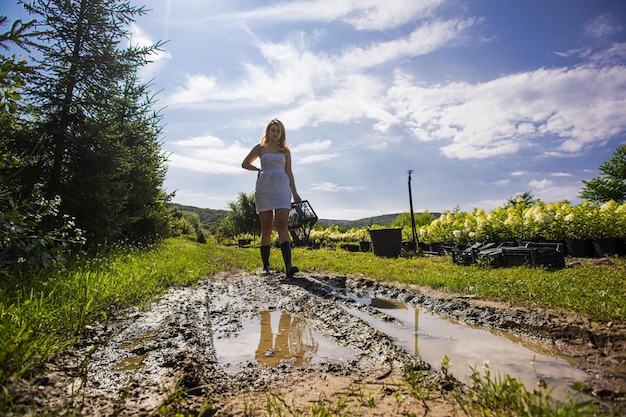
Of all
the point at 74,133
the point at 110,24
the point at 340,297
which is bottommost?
the point at 340,297

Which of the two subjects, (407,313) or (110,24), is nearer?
(407,313)

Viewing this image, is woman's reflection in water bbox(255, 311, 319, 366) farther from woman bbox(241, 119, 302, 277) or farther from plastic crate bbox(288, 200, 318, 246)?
plastic crate bbox(288, 200, 318, 246)

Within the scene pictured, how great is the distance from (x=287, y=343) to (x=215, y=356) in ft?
1.54

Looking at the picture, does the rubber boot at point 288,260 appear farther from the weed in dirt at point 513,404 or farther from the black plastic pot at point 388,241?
the black plastic pot at point 388,241

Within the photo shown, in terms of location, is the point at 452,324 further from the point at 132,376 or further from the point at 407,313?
the point at 132,376

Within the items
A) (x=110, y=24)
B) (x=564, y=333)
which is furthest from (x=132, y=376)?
(x=110, y=24)

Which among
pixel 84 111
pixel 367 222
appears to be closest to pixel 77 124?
pixel 84 111

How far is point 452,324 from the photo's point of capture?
2443 millimetres

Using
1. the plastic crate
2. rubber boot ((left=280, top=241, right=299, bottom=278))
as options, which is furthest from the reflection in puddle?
the plastic crate

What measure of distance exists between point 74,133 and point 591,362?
6.77 metres

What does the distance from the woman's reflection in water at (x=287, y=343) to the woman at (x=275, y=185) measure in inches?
84.9

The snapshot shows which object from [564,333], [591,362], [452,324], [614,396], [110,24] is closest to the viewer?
[614,396]

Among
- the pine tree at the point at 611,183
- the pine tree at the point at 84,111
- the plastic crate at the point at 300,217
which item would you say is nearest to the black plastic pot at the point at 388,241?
the plastic crate at the point at 300,217

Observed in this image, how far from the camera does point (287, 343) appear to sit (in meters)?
2.05
